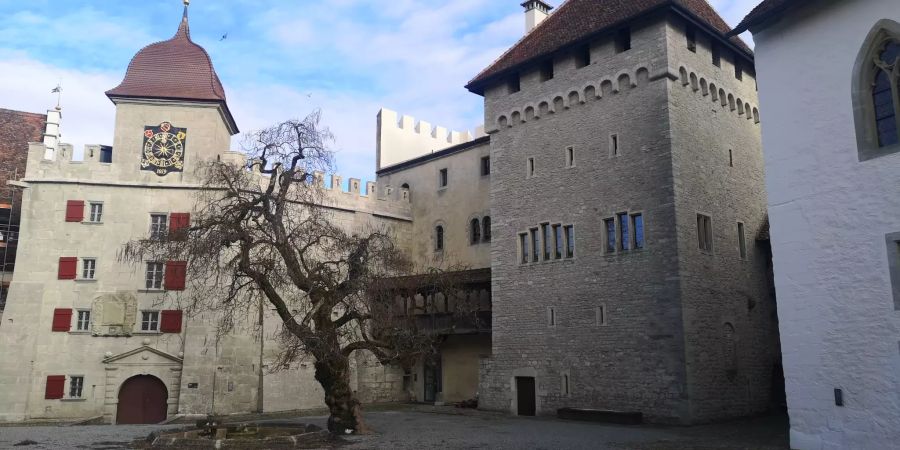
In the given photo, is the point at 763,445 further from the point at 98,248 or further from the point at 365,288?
the point at 98,248

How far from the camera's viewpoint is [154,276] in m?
27.0

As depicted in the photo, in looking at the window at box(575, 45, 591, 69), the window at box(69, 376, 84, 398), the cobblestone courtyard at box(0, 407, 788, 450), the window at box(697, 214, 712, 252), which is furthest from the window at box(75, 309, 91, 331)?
the window at box(697, 214, 712, 252)

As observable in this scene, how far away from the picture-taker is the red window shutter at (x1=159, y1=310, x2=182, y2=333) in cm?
2645

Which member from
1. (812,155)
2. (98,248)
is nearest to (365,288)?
(812,155)

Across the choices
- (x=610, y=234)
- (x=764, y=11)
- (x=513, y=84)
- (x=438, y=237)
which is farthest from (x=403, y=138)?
(x=764, y=11)

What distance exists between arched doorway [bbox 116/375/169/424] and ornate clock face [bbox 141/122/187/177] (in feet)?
25.7

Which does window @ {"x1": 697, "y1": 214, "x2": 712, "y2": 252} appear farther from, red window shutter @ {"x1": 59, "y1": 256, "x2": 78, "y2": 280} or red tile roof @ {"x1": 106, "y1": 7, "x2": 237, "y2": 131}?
red window shutter @ {"x1": 59, "y1": 256, "x2": 78, "y2": 280}

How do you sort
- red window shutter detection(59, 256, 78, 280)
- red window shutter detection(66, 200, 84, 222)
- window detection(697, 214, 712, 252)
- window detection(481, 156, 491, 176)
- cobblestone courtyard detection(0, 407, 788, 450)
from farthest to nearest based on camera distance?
window detection(481, 156, 491, 176)
red window shutter detection(66, 200, 84, 222)
red window shutter detection(59, 256, 78, 280)
window detection(697, 214, 712, 252)
cobblestone courtyard detection(0, 407, 788, 450)

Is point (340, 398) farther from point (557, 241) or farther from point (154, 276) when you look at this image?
point (154, 276)

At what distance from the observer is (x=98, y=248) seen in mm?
26734

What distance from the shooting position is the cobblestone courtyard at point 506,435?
15.9m

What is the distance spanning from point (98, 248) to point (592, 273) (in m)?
18.1

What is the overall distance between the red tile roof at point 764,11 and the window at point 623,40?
7889mm

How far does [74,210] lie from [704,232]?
22536mm
